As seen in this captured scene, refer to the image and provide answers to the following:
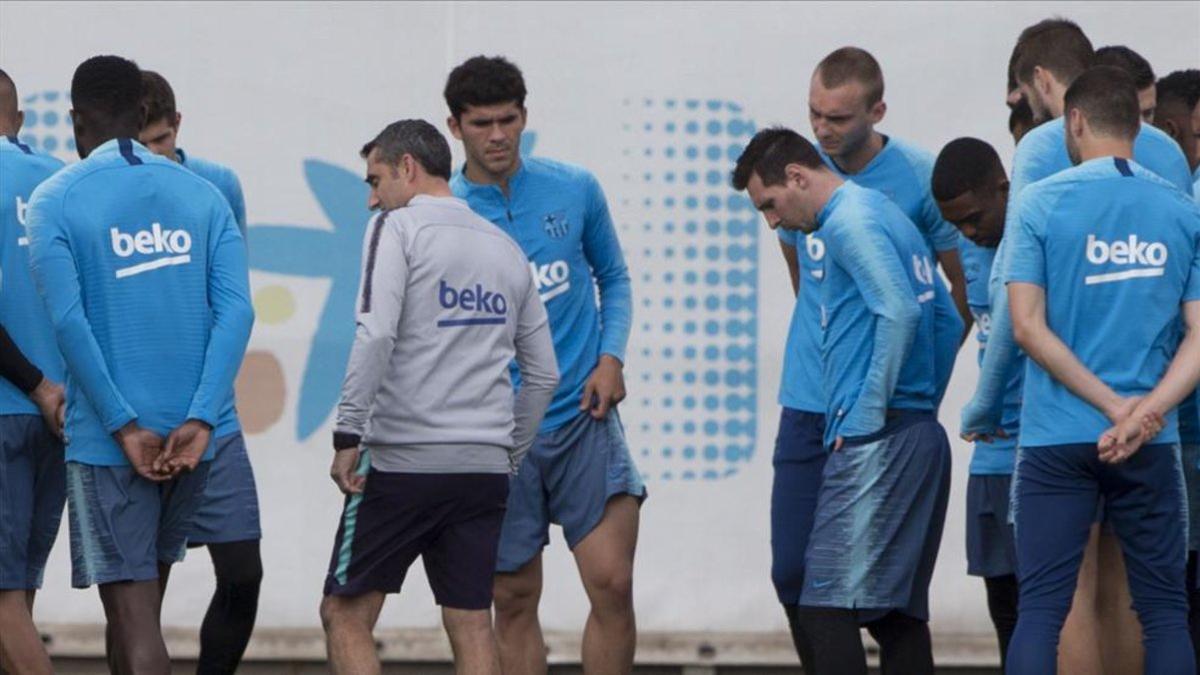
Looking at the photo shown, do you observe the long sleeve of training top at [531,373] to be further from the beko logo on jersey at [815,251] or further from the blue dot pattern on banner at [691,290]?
the blue dot pattern on banner at [691,290]

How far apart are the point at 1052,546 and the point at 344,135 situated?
3178 mm

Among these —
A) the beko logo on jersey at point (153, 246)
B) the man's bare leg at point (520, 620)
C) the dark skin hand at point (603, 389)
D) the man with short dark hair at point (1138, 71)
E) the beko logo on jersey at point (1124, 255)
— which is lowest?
the man's bare leg at point (520, 620)

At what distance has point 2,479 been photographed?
265 inches

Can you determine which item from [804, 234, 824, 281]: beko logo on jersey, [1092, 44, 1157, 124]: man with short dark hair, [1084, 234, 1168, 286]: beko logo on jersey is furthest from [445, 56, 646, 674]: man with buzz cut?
[1084, 234, 1168, 286]: beko logo on jersey

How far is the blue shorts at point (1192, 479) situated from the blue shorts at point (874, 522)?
0.68 meters

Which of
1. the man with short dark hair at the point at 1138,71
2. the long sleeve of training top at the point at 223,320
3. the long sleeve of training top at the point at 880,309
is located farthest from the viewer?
the man with short dark hair at the point at 1138,71

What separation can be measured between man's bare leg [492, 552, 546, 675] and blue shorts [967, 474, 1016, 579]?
49.2 inches

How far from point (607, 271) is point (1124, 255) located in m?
1.85

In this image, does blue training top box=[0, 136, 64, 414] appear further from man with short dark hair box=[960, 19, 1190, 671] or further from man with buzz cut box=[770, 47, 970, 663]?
man with short dark hair box=[960, 19, 1190, 671]

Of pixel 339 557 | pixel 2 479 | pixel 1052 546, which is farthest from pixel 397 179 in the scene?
pixel 1052 546

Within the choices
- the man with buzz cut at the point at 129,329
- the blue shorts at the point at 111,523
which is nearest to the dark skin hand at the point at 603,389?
the man with buzz cut at the point at 129,329

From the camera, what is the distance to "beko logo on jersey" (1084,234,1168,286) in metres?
6.12

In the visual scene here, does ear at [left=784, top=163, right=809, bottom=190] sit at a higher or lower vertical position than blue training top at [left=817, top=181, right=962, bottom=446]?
higher

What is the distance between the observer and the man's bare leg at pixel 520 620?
7293mm
